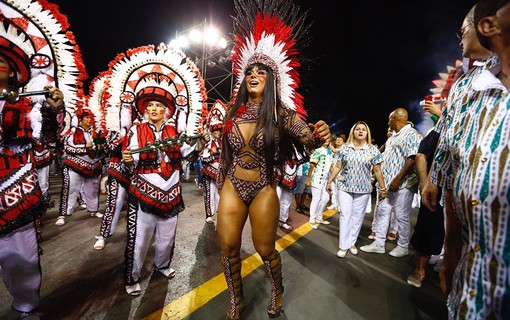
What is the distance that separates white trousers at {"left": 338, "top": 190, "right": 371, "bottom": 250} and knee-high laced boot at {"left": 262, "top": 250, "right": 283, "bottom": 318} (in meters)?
1.96

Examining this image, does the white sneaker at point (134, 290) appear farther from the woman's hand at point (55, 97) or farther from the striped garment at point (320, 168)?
the striped garment at point (320, 168)

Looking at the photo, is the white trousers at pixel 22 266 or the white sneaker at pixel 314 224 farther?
the white sneaker at pixel 314 224

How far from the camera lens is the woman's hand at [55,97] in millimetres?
1912

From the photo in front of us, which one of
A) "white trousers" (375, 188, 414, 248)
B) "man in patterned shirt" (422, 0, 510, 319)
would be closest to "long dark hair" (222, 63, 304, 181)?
"man in patterned shirt" (422, 0, 510, 319)

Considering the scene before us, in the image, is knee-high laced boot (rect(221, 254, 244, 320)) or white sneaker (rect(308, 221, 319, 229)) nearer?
knee-high laced boot (rect(221, 254, 244, 320))

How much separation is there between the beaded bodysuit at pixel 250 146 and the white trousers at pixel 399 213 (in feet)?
9.30

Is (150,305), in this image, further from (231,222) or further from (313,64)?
(313,64)

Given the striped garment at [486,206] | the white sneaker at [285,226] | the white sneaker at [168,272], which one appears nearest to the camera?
the striped garment at [486,206]

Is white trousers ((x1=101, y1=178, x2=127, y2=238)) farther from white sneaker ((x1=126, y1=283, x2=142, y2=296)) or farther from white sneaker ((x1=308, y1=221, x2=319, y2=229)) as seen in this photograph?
white sneaker ((x1=308, y1=221, x2=319, y2=229))

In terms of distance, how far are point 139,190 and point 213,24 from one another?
12.9 m

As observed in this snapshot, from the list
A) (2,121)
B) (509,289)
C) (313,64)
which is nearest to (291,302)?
(509,289)

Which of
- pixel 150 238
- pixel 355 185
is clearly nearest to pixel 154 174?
pixel 150 238

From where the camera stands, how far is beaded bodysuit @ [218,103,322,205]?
2223 millimetres

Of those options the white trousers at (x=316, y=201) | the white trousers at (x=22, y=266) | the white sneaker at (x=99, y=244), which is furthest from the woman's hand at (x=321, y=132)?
the white sneaker at (x=99, y=244)
